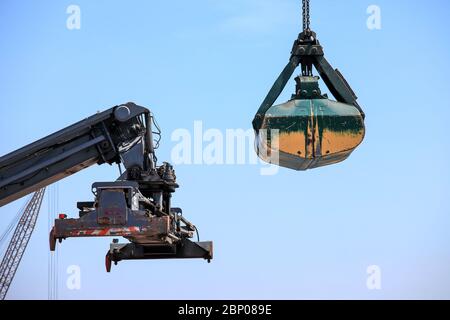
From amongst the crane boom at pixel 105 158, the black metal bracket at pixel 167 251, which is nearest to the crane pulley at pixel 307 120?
the crane boom at pixel 105 158

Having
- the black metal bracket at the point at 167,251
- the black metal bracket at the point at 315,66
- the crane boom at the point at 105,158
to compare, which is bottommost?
the black metal bracket at the point at 167,251

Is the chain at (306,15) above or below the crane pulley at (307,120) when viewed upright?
above

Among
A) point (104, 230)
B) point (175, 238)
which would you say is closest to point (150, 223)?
point (104, 230)

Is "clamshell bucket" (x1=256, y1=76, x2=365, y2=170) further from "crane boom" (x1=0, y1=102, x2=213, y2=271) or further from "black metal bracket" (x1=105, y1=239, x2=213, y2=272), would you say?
"black metal bracket" (x1=105, y1=239, x2=213, y2=272)

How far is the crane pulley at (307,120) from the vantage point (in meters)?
22.8

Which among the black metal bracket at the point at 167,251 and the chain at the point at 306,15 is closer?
the chain at the point at 306,15

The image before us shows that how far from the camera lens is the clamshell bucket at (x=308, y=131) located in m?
22.8

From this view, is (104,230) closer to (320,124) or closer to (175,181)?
(175,181)

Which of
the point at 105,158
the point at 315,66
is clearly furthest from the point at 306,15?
the point at 105,158

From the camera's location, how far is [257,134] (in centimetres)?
2311

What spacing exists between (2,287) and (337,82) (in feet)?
183

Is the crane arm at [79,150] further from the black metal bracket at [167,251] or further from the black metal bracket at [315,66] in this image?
the black metal bracket at [315,66]

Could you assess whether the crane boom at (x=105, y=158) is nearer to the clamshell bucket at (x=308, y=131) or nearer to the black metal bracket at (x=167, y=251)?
the black metal bracket at (x=167, y=251)

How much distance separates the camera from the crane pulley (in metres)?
22.8
